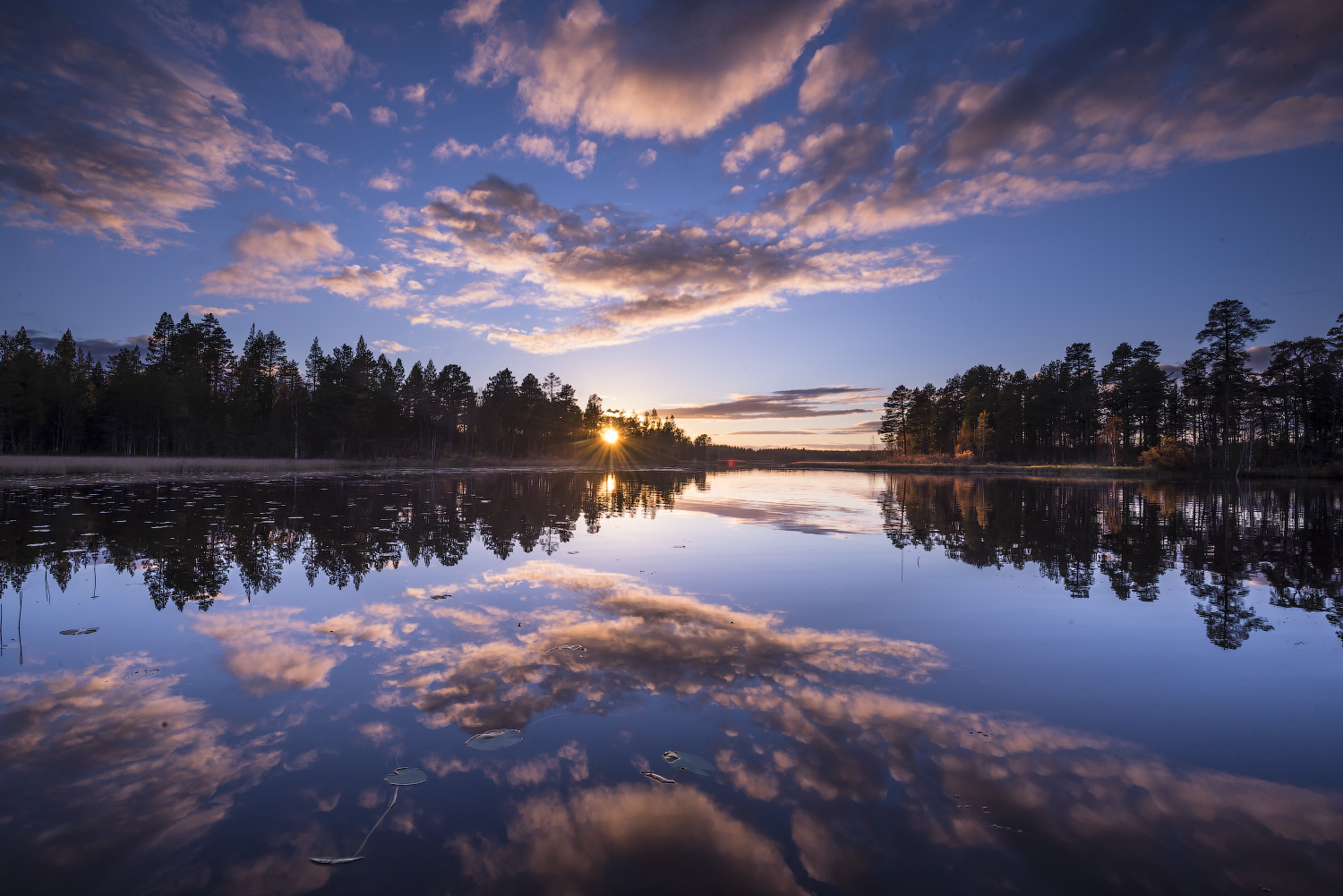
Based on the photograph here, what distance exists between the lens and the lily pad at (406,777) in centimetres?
352

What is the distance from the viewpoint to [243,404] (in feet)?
229

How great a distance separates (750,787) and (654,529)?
12.4m

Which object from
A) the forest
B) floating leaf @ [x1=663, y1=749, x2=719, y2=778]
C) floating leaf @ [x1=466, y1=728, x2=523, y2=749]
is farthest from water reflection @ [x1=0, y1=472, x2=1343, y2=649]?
the forest

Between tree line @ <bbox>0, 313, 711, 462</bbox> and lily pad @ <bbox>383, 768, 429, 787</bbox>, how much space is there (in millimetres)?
76372

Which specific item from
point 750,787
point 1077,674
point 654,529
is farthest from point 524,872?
point 654,529

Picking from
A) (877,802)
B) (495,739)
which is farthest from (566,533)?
(877,802)

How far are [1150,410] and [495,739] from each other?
87.9 meters

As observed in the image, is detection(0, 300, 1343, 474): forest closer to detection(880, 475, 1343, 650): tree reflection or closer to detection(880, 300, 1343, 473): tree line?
detection(880, 300, 1343, 473): tree line

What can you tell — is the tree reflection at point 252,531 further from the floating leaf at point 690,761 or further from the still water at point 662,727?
the floating leaf at point 690,761

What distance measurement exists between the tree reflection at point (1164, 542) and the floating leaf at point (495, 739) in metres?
7.98

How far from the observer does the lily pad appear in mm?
3516

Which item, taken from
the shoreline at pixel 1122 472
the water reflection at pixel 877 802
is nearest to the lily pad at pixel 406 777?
the water reflection at pixel 877 802

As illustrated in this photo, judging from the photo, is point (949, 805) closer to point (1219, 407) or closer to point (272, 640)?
point (272, 640)

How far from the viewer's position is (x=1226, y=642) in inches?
255
